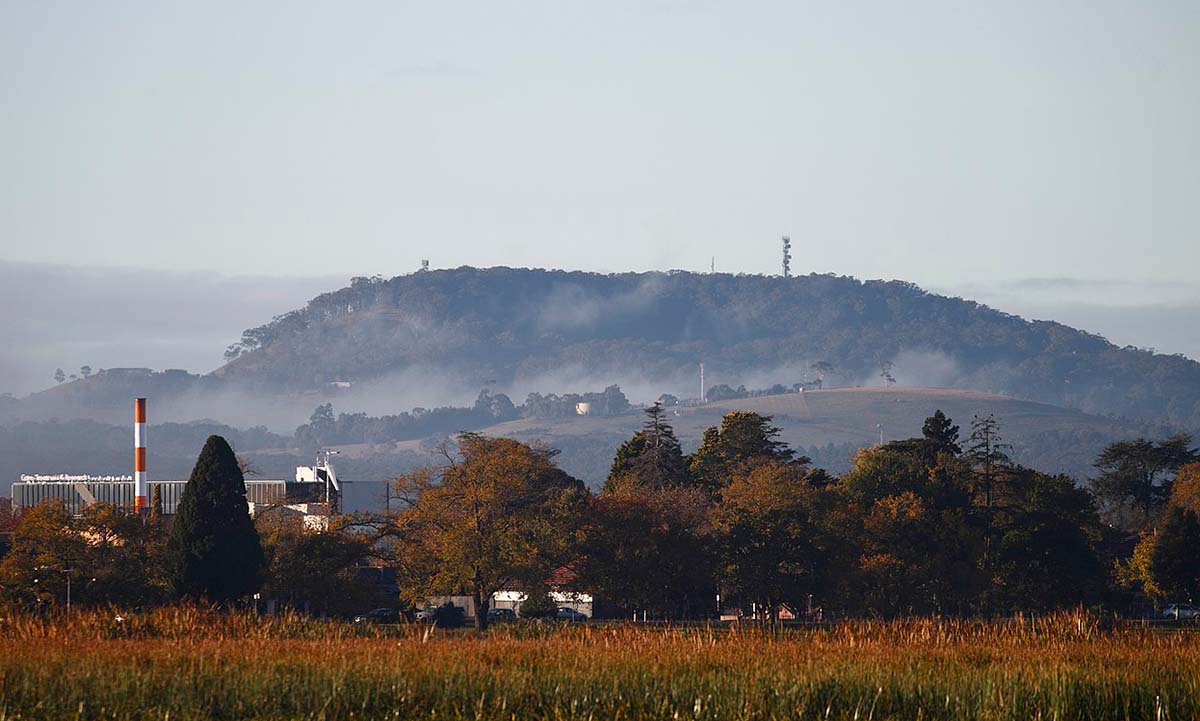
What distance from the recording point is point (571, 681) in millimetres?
50469

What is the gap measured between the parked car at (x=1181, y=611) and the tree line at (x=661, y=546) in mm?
1680

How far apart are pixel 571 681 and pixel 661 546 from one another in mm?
54876

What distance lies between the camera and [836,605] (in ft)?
362

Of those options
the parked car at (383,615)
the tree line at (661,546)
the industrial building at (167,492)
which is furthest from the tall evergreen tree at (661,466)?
the parked car at (383,615)

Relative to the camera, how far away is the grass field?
47.6 m

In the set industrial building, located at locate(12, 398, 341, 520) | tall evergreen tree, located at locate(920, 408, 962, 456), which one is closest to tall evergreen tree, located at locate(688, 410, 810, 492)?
tall evergreen tree, located at locate(920, 408, 962, 456)

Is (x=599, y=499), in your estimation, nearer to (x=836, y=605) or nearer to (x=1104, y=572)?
(x=836, y=605)

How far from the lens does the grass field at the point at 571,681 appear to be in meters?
47.6

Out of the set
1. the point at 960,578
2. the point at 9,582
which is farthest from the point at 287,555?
the point at 960,578

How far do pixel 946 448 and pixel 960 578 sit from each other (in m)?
22.1

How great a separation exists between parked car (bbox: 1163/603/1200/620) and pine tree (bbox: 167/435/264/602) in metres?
64.7

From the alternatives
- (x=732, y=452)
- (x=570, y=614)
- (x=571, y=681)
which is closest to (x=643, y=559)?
(x=570, y=614)

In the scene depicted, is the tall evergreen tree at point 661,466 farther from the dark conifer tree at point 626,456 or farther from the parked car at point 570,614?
the parked car at point 570,614

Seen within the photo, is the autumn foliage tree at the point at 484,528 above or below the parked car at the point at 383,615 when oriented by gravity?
above
